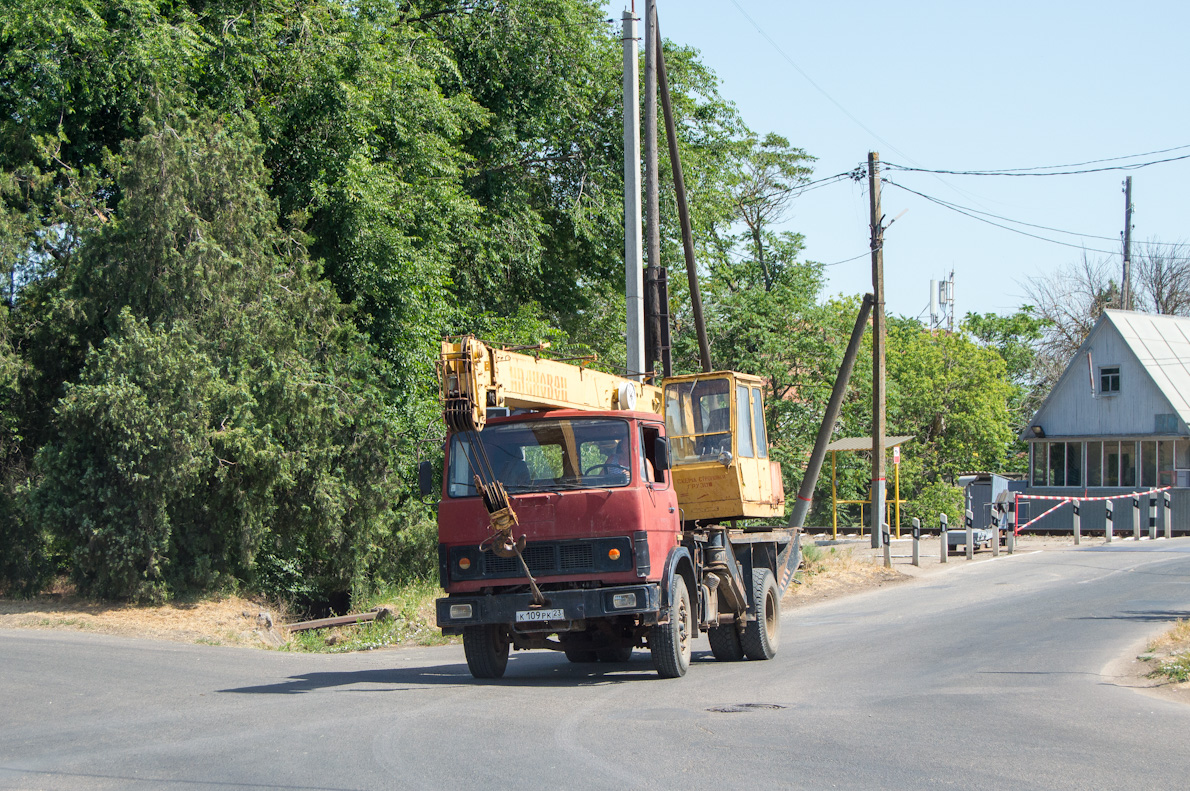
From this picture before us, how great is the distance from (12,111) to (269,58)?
15.4ft

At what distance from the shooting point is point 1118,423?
4044 cm

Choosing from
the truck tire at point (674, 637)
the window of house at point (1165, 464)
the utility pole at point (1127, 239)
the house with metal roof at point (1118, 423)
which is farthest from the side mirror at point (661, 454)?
the utility pole at point (1127, 239)

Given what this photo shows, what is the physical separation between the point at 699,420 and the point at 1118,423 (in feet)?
104

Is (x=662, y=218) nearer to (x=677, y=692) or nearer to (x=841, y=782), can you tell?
(x=677, y=692)

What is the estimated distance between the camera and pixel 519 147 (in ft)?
95.8

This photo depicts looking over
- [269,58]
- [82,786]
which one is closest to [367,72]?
[269,58]

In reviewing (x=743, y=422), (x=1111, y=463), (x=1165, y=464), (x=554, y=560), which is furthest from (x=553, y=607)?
(x=1111, y=463)

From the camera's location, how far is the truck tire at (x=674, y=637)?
1113 centimetres

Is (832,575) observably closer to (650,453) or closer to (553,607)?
(650,453)

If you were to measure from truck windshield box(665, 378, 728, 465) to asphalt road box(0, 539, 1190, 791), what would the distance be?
247 centimetres

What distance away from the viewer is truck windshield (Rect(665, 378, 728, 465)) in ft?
44.3

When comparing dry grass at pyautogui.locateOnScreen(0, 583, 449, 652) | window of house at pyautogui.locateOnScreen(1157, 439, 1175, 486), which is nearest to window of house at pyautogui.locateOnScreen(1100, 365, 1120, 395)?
window of house at pyautogui.locateOnScreen(1157, 439, 1175, 486)

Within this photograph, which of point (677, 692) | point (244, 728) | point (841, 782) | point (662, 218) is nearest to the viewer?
point (841, 782)

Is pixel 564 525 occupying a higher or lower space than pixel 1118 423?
lower
